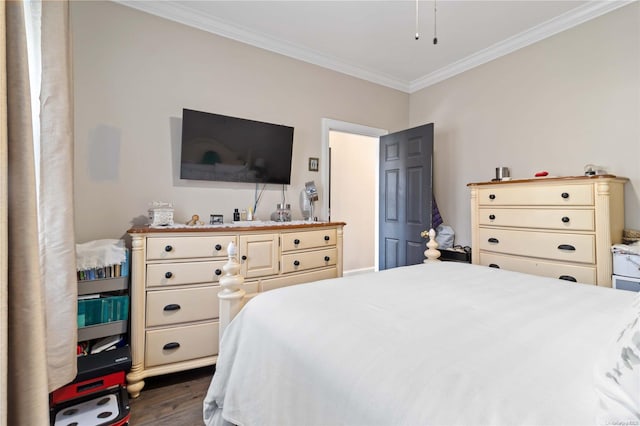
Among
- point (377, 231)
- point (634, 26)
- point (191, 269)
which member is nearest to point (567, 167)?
point (634, 26)

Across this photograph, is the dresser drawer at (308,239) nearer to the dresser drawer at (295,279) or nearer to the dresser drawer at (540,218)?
the dresser drawer at (295,279)

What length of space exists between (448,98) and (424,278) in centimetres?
286

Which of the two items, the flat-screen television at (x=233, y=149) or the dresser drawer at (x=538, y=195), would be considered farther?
the flat-screen television at (x=233, y=149)

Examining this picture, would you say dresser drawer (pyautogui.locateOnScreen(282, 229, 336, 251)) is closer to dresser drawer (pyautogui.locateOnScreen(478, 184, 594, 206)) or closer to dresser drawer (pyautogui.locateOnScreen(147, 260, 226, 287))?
dresser drawer (pyautogui.locateOnScreen(147, 260, 226, 287))

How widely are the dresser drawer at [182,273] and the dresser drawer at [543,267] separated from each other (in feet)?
7.43

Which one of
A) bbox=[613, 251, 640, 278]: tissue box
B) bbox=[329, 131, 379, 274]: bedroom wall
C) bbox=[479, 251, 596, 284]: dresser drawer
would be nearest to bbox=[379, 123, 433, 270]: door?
bbox=[479, 251, 596, 284]: dresser drawer

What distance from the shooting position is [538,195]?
2.36 meters

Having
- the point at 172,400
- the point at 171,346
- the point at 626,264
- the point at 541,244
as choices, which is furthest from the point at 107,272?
the point at 626,264

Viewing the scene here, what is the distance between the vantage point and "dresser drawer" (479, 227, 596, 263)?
2137mm

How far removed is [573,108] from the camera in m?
2.62

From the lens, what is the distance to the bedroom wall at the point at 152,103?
7.23 ft

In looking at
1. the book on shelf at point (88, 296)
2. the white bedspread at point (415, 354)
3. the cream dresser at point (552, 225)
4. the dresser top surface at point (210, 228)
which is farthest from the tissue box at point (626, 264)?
the book on shelf at point (88, 296)

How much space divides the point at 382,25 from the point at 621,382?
2.95 meters

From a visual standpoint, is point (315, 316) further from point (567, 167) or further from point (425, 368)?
point (567, 167)
